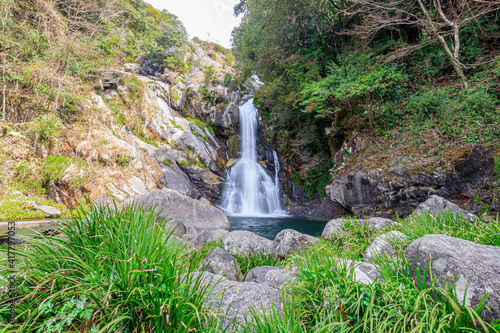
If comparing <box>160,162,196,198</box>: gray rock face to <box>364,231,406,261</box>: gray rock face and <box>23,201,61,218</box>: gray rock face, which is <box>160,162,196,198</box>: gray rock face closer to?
<box>23,201,61,218</box>: gray rock face

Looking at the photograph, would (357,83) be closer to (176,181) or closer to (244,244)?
(244,244)

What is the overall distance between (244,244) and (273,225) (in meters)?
7.13

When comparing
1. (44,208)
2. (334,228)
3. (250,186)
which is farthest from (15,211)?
(250,186)

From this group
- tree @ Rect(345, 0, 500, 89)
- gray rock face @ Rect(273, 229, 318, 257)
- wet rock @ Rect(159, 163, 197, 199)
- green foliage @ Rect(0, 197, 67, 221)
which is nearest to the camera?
gray rock face @ Rect(273, 229, 318, 257)

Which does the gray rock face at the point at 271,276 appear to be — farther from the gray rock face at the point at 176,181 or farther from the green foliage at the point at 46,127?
the green foliage at the point at 46,127

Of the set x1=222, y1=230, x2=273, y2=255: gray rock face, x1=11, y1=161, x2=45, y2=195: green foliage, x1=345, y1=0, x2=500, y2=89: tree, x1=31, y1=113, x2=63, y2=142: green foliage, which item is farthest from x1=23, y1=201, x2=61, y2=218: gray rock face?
x1=345, y1=0, x2=500, y2=89: tree

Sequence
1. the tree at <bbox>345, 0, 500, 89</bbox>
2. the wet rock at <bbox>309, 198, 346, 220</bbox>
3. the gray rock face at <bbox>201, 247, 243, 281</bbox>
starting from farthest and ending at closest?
the wet rock at <bbox>309, 198, 346, 220</bbox>
the tree at <bbox>345, 0, 500, 89</bbox>
the gray rock face at <bbox>201, 247, 243, 281</bbox>

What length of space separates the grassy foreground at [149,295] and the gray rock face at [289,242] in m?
2.75

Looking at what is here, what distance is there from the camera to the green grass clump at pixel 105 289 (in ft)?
3.95

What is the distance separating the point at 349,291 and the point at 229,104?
2011 centimetres

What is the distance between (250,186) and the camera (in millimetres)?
16406

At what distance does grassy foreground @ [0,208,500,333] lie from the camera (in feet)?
4.09

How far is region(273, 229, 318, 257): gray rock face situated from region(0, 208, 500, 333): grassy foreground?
275cm

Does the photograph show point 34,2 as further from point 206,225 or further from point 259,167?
point 259,167
